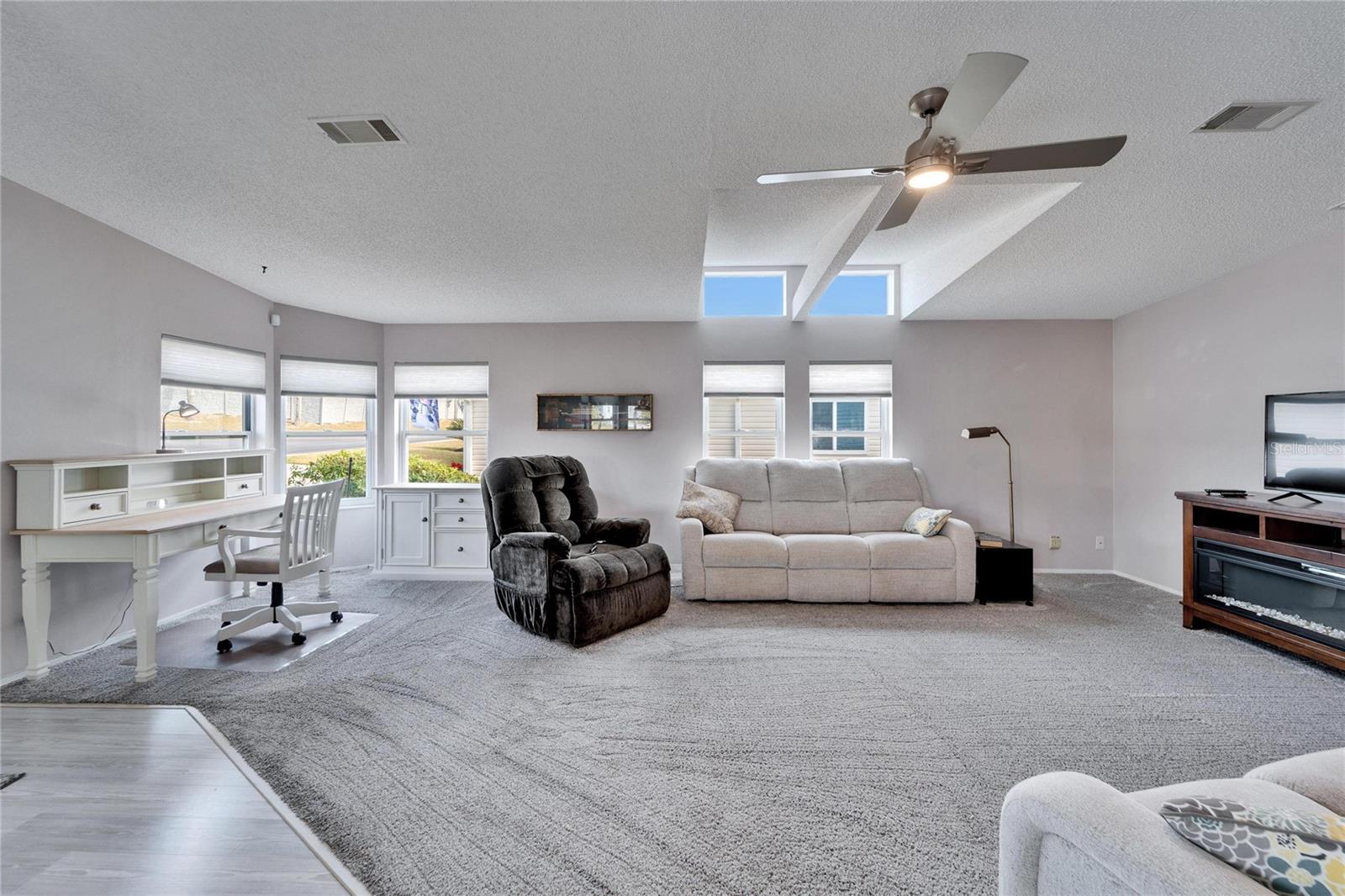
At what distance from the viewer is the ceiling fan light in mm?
1926

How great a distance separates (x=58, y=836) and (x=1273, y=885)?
2.95 meters

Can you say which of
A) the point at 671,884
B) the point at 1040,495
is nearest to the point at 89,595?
the point at 671,884

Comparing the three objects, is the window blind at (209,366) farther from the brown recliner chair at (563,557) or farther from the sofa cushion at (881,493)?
the sofa cushion at (881,493)

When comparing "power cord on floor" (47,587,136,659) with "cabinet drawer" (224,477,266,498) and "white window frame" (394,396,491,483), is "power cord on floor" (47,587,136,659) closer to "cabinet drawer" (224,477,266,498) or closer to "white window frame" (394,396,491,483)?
"cabinet drawer" (224,477,266,498)

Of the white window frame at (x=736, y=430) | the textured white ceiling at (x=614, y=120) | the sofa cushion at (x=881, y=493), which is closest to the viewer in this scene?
the textured white ceiling at (x=614, y=120)

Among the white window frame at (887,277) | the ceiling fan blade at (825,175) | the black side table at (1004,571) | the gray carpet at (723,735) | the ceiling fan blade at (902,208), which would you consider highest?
the white window frame at (887,277)

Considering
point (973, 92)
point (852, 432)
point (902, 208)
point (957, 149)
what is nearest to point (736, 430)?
point (852, 432)

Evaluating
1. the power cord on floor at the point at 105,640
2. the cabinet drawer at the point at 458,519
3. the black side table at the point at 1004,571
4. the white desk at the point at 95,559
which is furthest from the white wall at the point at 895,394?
the white desk at the point at 95,559

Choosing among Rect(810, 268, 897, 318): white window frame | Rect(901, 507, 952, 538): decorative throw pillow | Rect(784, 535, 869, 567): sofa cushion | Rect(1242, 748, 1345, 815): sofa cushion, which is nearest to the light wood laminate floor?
Rect(1242, 748, 1345, 815): sofa cushion

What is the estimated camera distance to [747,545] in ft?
13.1

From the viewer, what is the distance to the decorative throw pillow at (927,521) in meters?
4.04

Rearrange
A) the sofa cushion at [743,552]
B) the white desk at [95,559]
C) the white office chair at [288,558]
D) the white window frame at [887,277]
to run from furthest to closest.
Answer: the white window frame at [887,277] < the sofa cushion at [743,552] < the white office chair at [288,558] < the white desk at [95,559]

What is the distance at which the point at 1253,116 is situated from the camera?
205cm

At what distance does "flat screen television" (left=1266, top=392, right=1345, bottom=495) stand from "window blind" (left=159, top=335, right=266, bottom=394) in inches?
279
